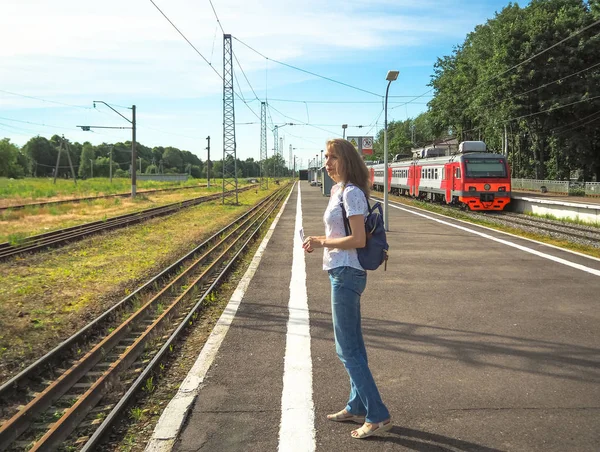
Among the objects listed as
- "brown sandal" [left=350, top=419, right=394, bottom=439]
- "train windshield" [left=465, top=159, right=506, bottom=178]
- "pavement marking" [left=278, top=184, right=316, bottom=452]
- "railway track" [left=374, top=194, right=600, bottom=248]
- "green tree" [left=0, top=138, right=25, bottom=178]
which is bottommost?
"pavement marking" [left=278, top=184, right=316, bottom=452]

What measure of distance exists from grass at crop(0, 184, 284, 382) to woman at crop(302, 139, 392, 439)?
345 centimetres

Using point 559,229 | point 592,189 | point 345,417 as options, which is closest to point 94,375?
point 345,417

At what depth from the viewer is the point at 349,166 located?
11.5 ft

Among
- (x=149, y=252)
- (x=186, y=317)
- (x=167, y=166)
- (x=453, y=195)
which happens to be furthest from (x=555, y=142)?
(x=167, y=166)

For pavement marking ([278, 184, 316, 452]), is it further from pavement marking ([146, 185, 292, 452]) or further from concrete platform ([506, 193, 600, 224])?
concrete platform ([506, 193, 600, 224])

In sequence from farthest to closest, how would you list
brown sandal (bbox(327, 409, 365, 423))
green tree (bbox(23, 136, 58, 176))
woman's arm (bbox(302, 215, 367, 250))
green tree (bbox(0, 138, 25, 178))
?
green tree (bbox(23, 136, 58, 176)) → green tree (bbox(0, 138, 25, 178)) → brown sandal (bbox(327, 409, 365, 423)) → woman's arm (bbox(302, 215, 367, 250))

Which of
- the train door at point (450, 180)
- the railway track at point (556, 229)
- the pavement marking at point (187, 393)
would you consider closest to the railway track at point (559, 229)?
the railway track at point (556, 229)

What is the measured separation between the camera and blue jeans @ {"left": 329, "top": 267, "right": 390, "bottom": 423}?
3.48m

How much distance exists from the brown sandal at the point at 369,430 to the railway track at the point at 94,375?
166 centimetres

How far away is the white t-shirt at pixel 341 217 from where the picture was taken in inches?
134

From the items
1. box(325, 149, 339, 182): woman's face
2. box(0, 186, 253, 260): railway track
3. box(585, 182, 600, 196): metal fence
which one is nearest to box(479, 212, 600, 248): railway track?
box(325, 149, 339, 182): woman's face

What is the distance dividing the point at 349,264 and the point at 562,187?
39.2 m

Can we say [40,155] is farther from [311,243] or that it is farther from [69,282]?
[311,243]

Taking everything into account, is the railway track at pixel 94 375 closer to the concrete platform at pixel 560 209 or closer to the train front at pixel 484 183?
the concrete platform at pixel 560 209
